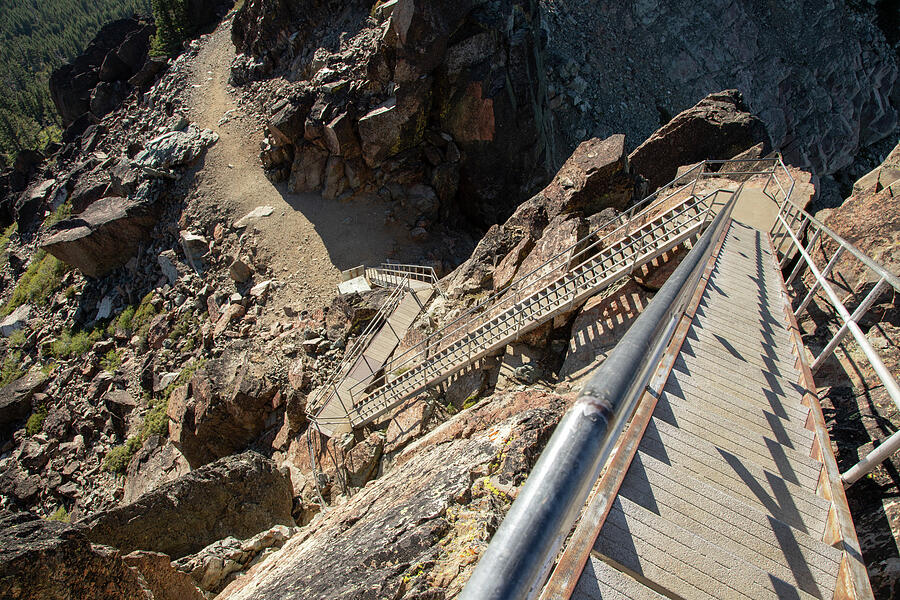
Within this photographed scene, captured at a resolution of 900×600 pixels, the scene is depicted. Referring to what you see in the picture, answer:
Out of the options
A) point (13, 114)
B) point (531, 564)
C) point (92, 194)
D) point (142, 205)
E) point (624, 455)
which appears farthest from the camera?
point (13, 114)

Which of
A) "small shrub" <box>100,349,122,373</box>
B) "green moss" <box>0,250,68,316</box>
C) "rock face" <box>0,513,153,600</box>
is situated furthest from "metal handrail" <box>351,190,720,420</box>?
"green moss" <box>0,250,68,316</box>

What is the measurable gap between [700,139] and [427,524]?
1476 centimetres

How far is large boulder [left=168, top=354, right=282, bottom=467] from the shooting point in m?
13.2

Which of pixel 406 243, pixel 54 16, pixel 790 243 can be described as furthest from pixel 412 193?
pixel 54 16

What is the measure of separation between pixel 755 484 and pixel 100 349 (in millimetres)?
25327

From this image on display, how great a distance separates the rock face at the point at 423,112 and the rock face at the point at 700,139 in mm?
7002

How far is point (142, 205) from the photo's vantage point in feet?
74.3

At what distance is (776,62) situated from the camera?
1458 inches

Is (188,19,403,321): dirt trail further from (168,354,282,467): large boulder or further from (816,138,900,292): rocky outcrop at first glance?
(816,138,900,292): rocky outcrop

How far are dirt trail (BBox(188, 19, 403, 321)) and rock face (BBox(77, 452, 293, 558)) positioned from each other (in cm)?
886

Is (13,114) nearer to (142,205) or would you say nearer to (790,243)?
(142,205)

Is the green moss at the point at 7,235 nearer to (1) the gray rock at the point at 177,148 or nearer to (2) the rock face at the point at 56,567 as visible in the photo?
(1) the gray rock at the point at 177,148

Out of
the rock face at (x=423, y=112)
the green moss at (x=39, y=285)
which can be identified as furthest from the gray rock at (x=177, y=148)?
the green moss at (x=39, y=285)

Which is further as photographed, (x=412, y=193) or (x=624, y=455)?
(x=412, y=193)
